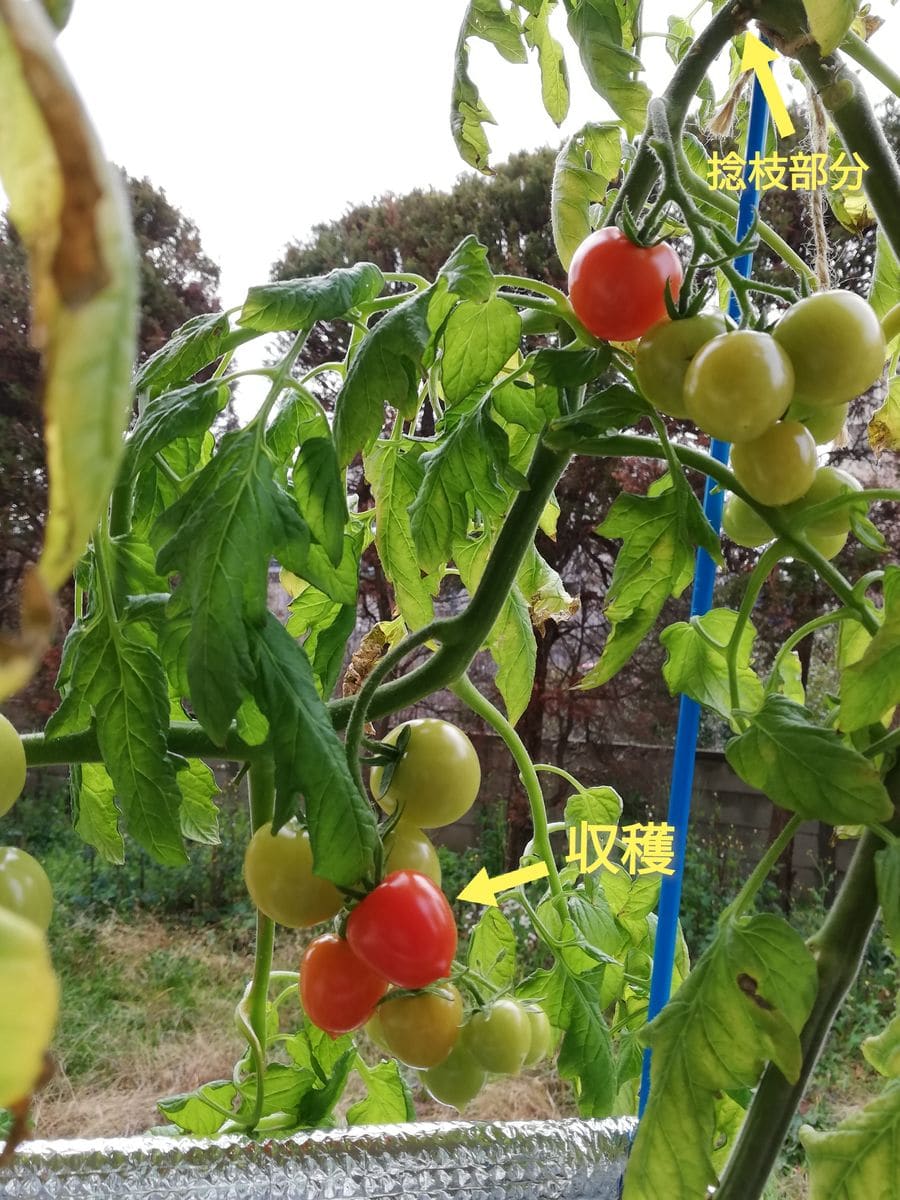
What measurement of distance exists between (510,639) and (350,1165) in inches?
9.3

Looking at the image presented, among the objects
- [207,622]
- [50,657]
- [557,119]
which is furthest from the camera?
[50,657]

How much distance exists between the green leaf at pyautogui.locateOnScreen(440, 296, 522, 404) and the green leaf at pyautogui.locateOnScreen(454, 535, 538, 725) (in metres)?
0.14

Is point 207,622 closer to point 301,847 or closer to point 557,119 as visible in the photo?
point 301,847

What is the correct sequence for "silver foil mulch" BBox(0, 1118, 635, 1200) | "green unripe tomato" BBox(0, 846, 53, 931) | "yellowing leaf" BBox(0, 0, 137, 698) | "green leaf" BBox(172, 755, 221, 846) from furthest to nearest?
"green leaf" BBox(172, 755, 221, 846), "silver foil mulch" BBox(0, 1118, 635, 1200), "green unripe tomato" BBox(0, 846, 53, 931), "yellowing leaf" BBox(0, 0, 137, 698)

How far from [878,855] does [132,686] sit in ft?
0.76

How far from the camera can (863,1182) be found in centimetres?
29

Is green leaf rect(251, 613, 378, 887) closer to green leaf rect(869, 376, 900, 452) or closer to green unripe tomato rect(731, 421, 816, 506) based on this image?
green unripe tomato rect(731, 421, 816, 506)

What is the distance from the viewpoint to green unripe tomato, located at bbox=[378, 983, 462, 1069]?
1.14 ft

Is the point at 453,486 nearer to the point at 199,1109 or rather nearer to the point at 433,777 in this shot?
the point at 433,777

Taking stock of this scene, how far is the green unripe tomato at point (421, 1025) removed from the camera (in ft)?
1.14

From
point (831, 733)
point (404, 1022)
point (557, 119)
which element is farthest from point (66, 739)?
point (557, 119)

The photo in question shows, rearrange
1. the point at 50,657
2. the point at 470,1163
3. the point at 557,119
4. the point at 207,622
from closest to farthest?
the point at 207,622, the point at 470,1163, the point at 557,119, the point at 50,657

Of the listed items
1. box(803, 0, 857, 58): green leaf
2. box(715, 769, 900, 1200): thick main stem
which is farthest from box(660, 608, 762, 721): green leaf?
box(803, 0, 857, 58): green leaf

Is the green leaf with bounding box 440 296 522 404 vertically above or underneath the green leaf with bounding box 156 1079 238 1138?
above
